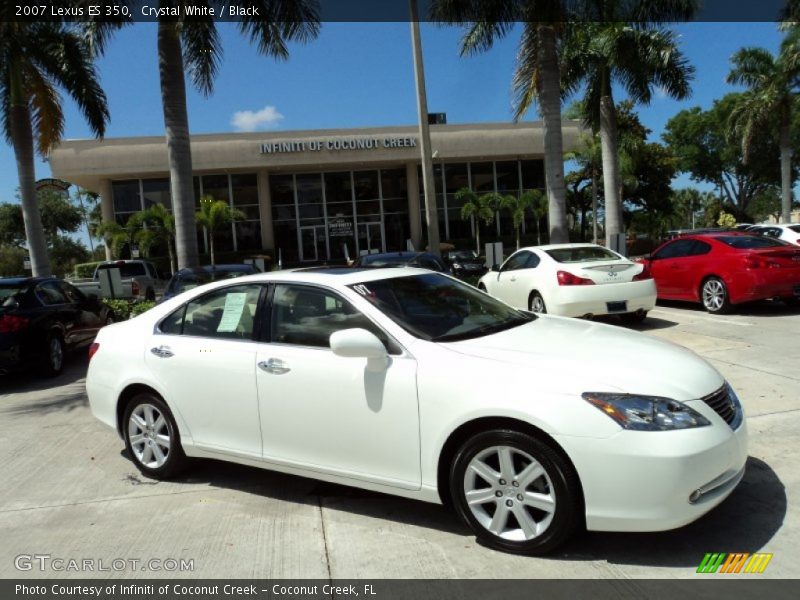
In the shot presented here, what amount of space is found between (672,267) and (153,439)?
9710 mm

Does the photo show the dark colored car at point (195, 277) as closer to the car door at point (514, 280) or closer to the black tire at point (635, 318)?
the car door at point (514, 280)

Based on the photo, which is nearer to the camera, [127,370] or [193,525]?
[193,525]

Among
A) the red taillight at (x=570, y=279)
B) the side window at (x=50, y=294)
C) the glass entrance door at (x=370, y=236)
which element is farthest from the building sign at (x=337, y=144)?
the red taillight at (x=570, y=279)

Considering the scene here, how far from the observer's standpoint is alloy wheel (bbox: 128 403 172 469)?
15.3ft

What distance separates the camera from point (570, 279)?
30.5ft

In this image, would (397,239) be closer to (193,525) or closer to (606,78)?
(606,78)

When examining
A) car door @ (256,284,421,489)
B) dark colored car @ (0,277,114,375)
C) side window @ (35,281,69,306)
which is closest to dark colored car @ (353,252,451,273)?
dark colored car @ (0,277,114,375)

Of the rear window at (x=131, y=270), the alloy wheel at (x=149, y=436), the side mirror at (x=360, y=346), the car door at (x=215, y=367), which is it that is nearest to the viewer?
the side mirror at (x=360, y=346)

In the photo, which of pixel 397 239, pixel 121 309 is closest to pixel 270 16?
pixel 121 309

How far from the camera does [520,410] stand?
3.13 meters

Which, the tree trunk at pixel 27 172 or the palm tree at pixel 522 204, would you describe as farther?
the palm tree at pixel 522 204

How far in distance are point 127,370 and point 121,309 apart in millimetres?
8971

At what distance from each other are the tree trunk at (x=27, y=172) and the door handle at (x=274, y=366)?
13.1m

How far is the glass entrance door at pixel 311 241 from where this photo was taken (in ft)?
109
